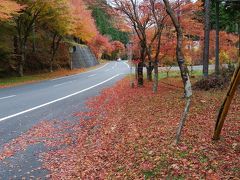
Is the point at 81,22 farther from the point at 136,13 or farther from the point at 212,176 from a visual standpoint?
the point at 212,176

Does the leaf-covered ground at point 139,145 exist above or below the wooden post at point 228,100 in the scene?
below

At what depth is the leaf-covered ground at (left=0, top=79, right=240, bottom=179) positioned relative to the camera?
20.2 feet

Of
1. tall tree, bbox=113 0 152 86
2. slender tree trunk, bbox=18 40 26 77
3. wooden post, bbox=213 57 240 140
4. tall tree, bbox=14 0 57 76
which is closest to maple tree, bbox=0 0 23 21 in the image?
tall tree, bbox=14 0 57 76

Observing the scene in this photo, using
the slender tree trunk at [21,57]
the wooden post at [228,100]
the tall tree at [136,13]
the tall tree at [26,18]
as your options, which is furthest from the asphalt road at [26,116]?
the slender tree trunk at [21,57]

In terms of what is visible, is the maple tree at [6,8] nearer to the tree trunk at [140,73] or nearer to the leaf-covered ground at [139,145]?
the tree trunk at [140,73]

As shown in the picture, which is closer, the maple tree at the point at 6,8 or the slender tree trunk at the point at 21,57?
the maple tree at the point at 6,8

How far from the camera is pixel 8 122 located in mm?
11078

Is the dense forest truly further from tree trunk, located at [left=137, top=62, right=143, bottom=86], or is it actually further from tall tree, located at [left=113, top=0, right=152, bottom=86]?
tree trunk, located at [left=137, top=62, right=143, bottom=86]

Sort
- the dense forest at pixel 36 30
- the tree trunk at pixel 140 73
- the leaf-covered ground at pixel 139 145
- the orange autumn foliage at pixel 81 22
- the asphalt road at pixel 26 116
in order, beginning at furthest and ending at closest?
the orange autumn foliage at pixel 81 22 < the dense forest at pixel 36 30 < the tree trunk at pixel 140 73 < the asphalt road at pixel 26 116 < the leaf-covered ground at pixel 139 145

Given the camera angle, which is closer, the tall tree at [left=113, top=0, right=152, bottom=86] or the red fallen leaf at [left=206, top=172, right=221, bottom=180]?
the red fallen leaf at [left=206, top=172, right=221, bottom=180]

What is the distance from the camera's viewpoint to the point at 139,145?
25.3 feet

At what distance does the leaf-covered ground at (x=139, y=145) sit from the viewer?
6.16 meters

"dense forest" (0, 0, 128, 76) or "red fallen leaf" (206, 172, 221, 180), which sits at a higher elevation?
"dense forest" (0, 0, 128, 76)

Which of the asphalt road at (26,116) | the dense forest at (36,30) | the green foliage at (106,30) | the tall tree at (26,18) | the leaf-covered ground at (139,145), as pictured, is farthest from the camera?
the green foliage at (106,30)
